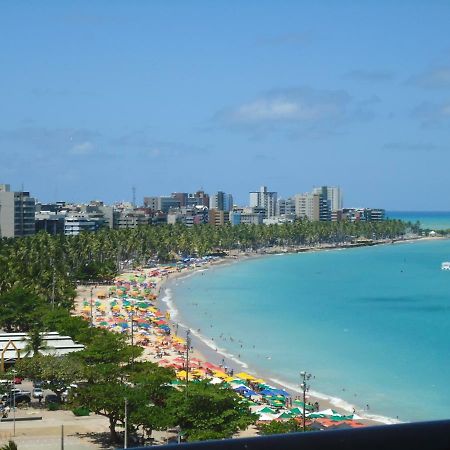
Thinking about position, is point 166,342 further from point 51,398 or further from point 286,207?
point 286,207

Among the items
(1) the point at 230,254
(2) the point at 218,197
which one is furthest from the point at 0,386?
(2) the point at 218,197

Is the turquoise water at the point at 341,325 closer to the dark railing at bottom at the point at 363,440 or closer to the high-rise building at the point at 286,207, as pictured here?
the dark railing at bottom at the point at 363,440

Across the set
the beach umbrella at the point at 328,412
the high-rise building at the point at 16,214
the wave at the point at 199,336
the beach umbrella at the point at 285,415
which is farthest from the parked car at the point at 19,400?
the high-rise building at the point at 16,214

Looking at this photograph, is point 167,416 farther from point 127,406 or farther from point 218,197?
point 218,197

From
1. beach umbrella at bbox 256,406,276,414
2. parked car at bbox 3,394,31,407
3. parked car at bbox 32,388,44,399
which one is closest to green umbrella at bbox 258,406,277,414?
beach umbrella at bbox 256,406,276,414

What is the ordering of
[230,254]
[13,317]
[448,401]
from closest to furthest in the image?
[448,401], [13,317], [230,254]

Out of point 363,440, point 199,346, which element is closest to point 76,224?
point 199,346
